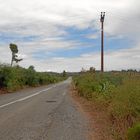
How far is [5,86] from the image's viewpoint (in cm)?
4681

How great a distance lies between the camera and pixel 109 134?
42.5ft

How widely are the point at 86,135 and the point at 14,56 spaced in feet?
223

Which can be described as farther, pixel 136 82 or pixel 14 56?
pixel 14 56

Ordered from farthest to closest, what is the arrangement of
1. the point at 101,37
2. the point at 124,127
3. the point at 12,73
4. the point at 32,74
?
1. the point at 32,74
2. the point at 12,73
3. the point at 101,37
4. the point at 124,127

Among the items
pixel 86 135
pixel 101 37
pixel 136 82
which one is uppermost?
→ pixel 101 37

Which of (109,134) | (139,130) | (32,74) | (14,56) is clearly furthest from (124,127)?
(14,56)

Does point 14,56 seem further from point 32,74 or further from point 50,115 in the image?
point 50,115

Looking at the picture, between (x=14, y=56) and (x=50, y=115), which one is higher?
(x=14, y=56)

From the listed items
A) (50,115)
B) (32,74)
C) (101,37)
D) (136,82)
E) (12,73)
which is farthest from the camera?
(32,74)

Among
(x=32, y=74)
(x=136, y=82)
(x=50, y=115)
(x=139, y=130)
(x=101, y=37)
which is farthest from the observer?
(x=32, y=74)

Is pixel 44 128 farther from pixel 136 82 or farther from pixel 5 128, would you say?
pixel 136 82

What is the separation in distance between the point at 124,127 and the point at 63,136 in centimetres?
182

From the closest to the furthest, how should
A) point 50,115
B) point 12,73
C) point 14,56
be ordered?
point 50,115 → point 12,73 → point 14,56

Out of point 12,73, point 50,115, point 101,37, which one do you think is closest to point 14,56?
point 12,73
